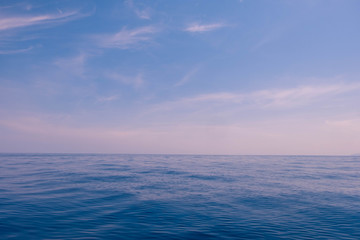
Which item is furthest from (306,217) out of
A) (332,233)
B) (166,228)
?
(166,228)

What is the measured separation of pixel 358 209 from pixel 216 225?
521 inches

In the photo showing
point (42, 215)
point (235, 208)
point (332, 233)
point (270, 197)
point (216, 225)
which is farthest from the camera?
point (270, 197)

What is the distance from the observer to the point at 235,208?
1600 cm

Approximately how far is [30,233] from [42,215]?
291 cm

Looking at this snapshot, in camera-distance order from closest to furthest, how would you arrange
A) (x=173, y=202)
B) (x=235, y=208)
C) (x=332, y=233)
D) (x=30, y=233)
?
(x=30, y=233) → (x=332, y=233) → (x=235, y=208) → (x=173, y=202)

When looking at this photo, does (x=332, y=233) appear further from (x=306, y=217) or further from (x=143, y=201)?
(x=143, y=201)

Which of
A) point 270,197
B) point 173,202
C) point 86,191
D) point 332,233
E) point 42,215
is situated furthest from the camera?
point 86,191

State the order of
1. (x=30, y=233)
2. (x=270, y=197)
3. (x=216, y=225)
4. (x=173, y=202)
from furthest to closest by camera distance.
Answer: (x=270, y=197) → (x=173, y=202) → (x=216, y=225) → (x=30, y=233)

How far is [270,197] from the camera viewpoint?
64.4ft

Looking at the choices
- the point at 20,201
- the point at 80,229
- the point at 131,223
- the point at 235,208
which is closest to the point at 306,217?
the point at 235,208

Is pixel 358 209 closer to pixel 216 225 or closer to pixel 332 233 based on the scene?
pixel 332 233

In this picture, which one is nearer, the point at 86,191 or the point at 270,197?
the point at 270,197

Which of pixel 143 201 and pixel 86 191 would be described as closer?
pixel 143 201

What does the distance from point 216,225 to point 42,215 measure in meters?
11.9
